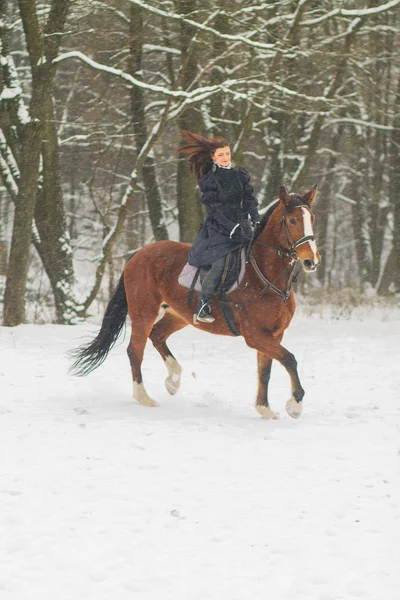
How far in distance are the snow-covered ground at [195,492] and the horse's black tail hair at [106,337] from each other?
0.36 metres

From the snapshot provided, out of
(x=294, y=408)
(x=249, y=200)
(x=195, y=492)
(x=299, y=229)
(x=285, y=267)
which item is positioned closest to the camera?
(x=195, y=492)

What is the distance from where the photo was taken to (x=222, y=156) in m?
7.11

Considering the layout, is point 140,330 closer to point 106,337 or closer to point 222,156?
point 106,337

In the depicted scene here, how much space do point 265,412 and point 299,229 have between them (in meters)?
1.85

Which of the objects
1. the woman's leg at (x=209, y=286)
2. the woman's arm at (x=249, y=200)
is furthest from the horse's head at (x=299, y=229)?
the woman's leg at (x=209, y=286)

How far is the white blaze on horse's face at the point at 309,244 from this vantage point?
21.0ft

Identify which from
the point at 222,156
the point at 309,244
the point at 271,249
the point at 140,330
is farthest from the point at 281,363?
the point at 222,156

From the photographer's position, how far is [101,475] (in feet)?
16.8

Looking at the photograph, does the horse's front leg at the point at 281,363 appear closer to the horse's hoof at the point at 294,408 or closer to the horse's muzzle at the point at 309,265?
the horse's hoof at the point at 294,408

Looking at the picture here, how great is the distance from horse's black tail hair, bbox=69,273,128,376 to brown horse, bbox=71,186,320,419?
0.04 feet

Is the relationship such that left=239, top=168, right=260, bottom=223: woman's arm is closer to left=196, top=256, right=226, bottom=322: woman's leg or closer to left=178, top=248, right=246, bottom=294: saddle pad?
left=178, top=248, right=246, bottom=294: saddle pad

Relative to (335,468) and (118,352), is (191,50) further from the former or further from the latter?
(335,468)

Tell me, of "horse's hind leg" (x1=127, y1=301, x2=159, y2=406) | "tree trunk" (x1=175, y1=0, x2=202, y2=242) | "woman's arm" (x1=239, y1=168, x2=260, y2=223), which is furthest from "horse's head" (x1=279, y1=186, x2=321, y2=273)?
"tree trunk" (x1=175, y1=0, x2=202, y2=242)

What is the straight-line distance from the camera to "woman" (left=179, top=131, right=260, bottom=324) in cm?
714
